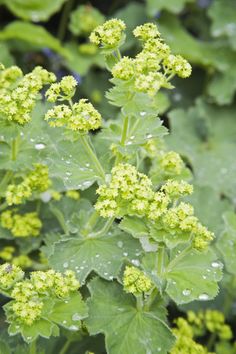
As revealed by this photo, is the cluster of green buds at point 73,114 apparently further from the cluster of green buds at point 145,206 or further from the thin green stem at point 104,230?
the thin green stem at point 104,230

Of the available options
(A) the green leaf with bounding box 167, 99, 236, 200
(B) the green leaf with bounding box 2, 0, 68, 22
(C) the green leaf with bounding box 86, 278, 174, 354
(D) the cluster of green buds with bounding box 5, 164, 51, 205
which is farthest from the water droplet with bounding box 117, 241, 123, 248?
(B) the green leaf with bounding box 2, 0, 68, 22

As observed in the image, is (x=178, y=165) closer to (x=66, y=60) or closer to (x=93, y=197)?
(x=93, y=197)

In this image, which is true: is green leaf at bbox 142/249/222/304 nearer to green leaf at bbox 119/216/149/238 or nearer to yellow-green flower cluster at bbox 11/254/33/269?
green leaf at bbox 119/216/149/238

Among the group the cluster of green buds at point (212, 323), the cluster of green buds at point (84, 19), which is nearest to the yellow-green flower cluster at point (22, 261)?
the cluster of green buds at point (212, 323)

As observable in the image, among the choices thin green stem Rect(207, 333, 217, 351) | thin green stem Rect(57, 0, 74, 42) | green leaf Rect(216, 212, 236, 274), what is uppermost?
green leaf Rect(216, 212, 236, 274)

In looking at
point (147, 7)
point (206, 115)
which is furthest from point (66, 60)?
point (206, 115)

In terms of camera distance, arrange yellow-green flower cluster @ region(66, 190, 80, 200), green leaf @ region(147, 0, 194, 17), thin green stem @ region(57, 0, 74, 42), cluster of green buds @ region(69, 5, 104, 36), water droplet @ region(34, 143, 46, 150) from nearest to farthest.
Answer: water droplet @ region(34, 143, 46, 150) → yellow-green flower cluster @ region(66, 190, 80, 200) → cluster of green buds @ region(69, 5, 104, 36) → green leaf @ region(147, 0, 194, 17) → thin green stem @ region(57, 0, 74, 42)
